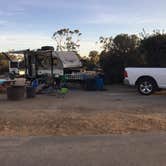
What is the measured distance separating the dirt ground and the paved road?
0.81 m

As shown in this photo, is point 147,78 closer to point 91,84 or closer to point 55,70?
point 91,84

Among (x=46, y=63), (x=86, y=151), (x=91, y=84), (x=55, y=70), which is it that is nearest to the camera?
(x=86, y=151)

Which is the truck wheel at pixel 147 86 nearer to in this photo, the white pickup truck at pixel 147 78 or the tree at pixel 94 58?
the white pickup truck at pixel 147 78

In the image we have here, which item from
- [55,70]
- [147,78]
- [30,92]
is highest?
[55,70]

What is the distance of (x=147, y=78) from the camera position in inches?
742

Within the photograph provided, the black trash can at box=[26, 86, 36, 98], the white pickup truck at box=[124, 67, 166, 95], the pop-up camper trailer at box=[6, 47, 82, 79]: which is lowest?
the black trash can at box=[26, 86, 36, 98]

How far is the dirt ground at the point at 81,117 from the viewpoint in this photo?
9953 mm

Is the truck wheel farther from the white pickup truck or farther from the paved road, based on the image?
the paved road

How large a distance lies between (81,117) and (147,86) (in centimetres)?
770

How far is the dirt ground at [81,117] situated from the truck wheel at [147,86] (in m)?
2.13

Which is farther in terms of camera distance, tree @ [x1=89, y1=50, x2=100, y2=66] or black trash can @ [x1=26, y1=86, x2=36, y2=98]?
tree @ [x1=89, y1=50, x2=100, y2=66]

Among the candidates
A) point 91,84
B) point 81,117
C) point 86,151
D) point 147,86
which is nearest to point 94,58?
point 91,84

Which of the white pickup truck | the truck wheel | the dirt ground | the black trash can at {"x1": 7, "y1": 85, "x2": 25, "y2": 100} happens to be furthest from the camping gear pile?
the dirt ground

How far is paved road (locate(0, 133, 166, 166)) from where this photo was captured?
6945 mm
